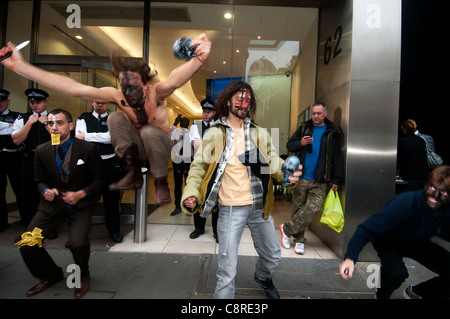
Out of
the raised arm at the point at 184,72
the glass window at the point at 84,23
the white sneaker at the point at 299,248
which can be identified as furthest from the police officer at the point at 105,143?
the white sneaker at the point at 299,248

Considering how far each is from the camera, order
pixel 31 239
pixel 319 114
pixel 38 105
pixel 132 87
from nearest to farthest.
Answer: pixel 132 87 → pixel 31 239 → pixel 38 105 → pixel 319 114

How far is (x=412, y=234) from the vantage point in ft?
7.22

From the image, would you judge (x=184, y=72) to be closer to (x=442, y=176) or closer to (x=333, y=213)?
(x=442, y=176)

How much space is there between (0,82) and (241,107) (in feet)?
17.6

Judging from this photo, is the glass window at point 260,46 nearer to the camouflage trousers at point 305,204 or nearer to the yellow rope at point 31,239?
the camouflage trousers at point 305,204

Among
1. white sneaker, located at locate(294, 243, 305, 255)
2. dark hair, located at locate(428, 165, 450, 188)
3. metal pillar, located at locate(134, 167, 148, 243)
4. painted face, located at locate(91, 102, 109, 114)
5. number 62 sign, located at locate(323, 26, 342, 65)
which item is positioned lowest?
white sneaker, located at locate(294, 243, 305, 255)

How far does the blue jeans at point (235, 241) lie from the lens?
2102mm

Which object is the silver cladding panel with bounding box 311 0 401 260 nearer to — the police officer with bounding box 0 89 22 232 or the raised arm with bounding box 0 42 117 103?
the raised arm with bounding box 0 42 117 103

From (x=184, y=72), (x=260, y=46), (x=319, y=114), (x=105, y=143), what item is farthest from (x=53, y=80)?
(x=260, y=46)

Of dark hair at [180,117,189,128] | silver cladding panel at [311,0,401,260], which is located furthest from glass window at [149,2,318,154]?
dark hair at [180,117,189,128]

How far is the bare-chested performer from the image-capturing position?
3.96 ft

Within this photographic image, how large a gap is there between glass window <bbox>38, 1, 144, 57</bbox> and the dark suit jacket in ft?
6.53

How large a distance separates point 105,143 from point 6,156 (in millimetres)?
2593
